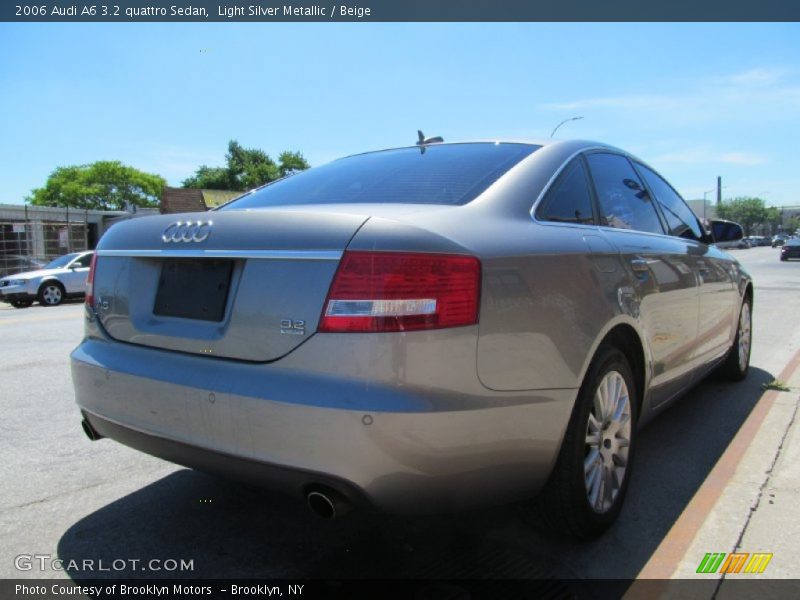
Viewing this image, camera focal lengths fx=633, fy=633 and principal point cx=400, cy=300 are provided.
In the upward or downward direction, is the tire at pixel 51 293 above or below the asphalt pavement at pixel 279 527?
below

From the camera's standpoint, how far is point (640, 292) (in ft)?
9.84

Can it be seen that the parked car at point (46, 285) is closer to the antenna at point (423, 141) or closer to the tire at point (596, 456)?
the antenna at point (423, 141)

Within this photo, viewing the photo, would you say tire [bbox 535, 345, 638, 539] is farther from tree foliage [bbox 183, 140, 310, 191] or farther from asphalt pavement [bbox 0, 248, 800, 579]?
tree foliage [bbox 183, 140, 310, 191]

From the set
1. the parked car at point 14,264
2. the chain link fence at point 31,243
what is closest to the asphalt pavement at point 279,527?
the parked car at point 14,264

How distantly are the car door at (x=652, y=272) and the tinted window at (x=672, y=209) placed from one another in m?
0.17

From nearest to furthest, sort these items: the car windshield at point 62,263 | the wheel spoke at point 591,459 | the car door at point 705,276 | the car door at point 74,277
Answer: the wheel spoke at point 591,459 → the car door at point 705,276 → the car door at point 74,277 → the car windshield at point 62,263

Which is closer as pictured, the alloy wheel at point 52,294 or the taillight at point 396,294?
the taillight at point 396,294

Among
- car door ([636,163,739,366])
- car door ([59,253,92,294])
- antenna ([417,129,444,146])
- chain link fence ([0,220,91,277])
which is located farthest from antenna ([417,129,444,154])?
chain link fence ([0,220,91,277])

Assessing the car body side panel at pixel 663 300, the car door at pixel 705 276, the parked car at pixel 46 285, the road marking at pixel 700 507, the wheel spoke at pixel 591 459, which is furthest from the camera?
the parked car at pixel 46 285

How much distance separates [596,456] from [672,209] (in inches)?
89.8

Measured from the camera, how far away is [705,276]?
162 inches

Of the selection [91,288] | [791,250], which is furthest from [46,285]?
[791,250]

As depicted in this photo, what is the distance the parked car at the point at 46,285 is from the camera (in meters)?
17.6

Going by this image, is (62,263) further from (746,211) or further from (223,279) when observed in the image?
(746,211)
